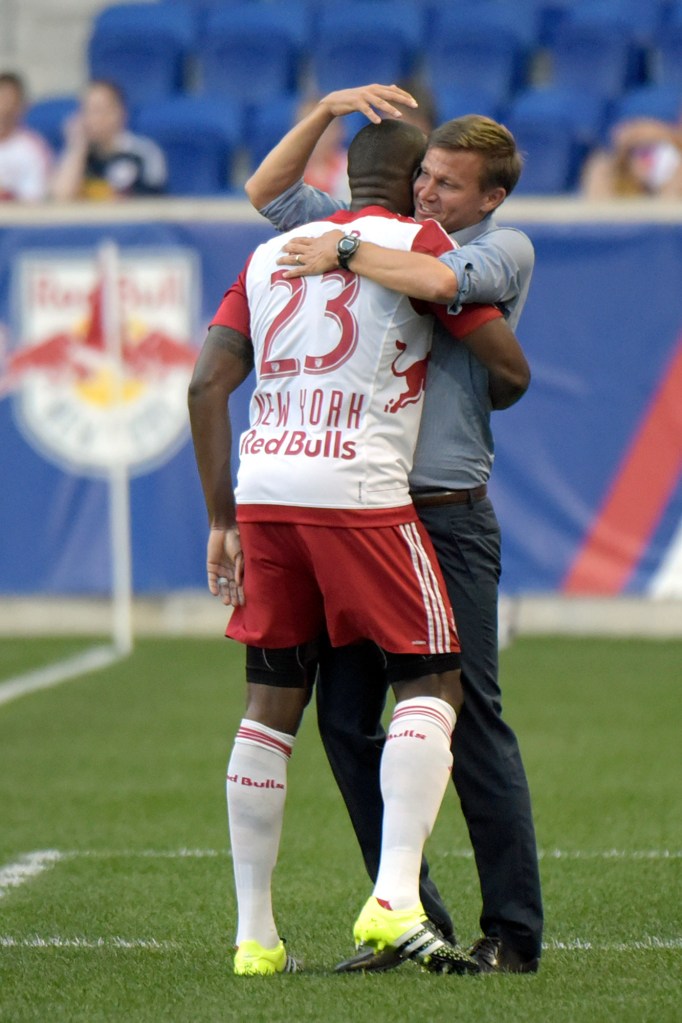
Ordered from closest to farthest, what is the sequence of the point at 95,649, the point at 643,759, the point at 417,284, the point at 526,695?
the point at 417,284, the point at 643,759, the point at 526,695, the point at 95,649

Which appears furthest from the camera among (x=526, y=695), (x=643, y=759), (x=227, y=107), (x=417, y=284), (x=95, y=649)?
(x=227, y=107)

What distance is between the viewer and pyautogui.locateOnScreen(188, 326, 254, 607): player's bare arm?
3.68m

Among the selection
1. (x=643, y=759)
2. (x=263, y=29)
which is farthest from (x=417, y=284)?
(x=263, y=29)

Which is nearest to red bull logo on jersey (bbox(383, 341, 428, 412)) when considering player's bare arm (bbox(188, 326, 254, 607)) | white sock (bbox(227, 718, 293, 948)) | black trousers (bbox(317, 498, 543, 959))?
black trousers (bbox(317, 498, 543, 959))

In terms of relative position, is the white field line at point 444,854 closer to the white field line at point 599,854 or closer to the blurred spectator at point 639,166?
the white field line at point 599,854

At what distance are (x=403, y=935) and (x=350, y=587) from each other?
2.25ft

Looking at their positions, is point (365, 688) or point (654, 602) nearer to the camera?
point (365, 688)

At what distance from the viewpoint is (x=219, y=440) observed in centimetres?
368

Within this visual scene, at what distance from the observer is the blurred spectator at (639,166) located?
1049 centimetres

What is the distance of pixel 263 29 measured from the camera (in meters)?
13.5

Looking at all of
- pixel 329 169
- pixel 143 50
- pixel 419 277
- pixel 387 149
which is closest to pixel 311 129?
pixel 387 149

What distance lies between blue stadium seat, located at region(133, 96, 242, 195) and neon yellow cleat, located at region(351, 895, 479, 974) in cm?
953

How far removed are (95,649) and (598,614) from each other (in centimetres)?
286

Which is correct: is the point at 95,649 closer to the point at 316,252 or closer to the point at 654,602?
the point at 654,602
